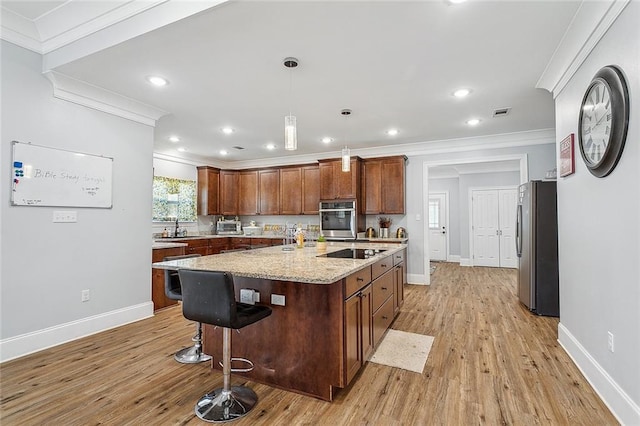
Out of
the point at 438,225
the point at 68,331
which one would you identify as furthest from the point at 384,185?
the point at 68,331

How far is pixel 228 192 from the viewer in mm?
7074

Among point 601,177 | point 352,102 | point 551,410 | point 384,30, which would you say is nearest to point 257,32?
point 384,30

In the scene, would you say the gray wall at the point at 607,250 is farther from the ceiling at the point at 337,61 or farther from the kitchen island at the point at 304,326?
the kitchen island at the point at 304,326

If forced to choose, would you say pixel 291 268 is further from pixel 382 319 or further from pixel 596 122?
pixel 596 122

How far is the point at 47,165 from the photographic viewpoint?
2936 mm

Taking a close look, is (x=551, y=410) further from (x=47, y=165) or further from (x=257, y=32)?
(x=47, y=165)

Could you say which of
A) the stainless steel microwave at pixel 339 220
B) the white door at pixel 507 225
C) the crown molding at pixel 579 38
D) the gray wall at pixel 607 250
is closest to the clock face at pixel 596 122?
the gray wall at pixel 607 250

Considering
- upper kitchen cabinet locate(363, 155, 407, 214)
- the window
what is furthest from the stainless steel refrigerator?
the window

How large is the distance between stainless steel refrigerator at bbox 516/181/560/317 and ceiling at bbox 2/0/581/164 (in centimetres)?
111

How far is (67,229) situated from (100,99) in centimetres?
142

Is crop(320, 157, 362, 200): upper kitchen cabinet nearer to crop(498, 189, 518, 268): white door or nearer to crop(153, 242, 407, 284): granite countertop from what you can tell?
crop(153, 242, 407, 284): granite countertop

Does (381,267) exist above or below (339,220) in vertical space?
below

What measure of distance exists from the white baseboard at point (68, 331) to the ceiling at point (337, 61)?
95.4 inches

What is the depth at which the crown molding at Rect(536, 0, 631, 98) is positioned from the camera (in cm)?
192
